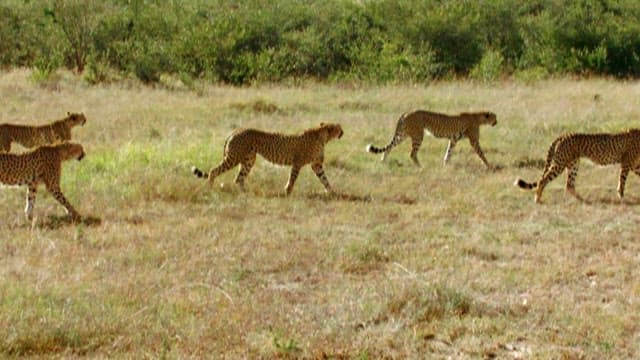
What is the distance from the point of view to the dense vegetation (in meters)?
27.5

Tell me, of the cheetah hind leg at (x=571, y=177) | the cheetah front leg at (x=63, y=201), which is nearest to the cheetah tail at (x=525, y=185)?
the cheetah hind leg at (x=571, y=177)

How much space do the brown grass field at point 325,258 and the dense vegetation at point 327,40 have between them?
1005cm

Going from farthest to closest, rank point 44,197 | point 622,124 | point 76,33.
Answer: point 76,33 → point 622,124 → point 44,197

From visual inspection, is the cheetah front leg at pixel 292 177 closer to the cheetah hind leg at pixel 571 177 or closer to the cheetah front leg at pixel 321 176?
the cheetah front leg at pixel 321 176

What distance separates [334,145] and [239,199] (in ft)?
13.5

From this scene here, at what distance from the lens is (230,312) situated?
25.1ft

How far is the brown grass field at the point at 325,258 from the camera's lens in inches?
282

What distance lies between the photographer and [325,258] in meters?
9.43

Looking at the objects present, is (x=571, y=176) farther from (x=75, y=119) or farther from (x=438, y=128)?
(x=75, y=119)

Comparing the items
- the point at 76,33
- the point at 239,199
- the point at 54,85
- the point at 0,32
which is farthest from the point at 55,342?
the point at 0,32

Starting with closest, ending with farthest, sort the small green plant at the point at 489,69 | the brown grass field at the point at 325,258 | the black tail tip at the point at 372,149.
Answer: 1. the brown grass field at the point at 325,258
2. the black tail tip at the point at 372,149
3. the small green plant at the point at 489,69

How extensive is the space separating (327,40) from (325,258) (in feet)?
75.6

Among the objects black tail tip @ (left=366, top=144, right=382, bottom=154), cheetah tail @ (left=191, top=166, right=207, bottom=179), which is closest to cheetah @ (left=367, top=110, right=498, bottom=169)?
black tail tip @ (left=366, top=144, right=382, bottom=154)

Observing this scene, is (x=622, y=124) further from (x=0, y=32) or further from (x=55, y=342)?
(x=0, y=32)
